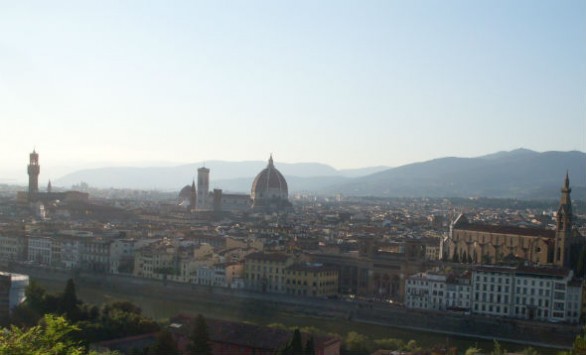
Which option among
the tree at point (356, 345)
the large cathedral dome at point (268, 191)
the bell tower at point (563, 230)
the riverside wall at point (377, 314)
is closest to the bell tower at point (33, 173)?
the large cathedral dome at point (268, 191)

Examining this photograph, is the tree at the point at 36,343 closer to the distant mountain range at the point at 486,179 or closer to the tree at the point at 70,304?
the tree at the point at 70,304

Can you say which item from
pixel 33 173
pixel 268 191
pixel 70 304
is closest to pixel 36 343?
pixel 70 304

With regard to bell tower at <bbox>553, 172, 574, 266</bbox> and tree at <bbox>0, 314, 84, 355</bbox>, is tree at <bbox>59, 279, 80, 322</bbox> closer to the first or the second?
tree at <bbox>0, 314, 84, 355</bbox>

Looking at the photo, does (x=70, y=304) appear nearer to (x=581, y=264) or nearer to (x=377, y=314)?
(x=377, y=314)

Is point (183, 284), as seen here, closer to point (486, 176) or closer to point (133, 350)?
point (133, 350)

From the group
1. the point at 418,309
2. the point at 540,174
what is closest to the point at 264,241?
the point at 418,309

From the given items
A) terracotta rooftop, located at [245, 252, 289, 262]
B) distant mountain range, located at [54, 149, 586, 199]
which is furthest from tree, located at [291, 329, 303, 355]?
distant mountain range, located at [54, 149, 586, 199]
